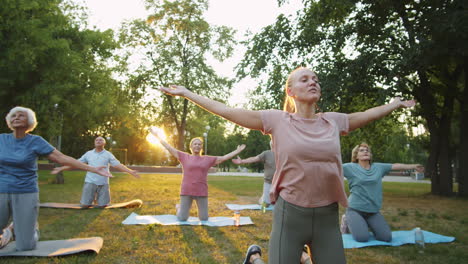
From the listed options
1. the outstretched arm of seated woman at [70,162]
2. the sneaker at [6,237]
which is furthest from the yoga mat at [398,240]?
the sneaker at [6,237]

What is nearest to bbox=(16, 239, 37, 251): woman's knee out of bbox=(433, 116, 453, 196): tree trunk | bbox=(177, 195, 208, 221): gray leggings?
bbox=(177, 195, 208, 221): gray leggings

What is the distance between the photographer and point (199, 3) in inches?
1225

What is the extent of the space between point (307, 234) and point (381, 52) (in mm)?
13591

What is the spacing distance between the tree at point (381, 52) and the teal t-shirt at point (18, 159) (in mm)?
11398

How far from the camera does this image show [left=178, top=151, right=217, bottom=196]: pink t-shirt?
29.3 ft

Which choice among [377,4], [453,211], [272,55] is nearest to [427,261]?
[453,211]

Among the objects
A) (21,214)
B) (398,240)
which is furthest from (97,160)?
(398,240)

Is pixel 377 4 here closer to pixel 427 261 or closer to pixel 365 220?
pixel 365 220

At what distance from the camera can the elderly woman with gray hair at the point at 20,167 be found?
5.32 m

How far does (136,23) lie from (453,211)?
2716 cm

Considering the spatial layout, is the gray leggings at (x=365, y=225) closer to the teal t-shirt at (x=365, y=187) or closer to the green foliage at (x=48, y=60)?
the teal t-shirt at (x=365, y=187)

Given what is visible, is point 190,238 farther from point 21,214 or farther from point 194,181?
point 21,214

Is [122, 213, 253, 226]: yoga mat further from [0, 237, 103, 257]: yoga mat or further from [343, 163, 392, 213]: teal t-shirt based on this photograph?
[343, 163, 392, 213]: teal t-shirt

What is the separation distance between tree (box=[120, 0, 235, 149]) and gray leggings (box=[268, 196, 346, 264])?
27920mm
